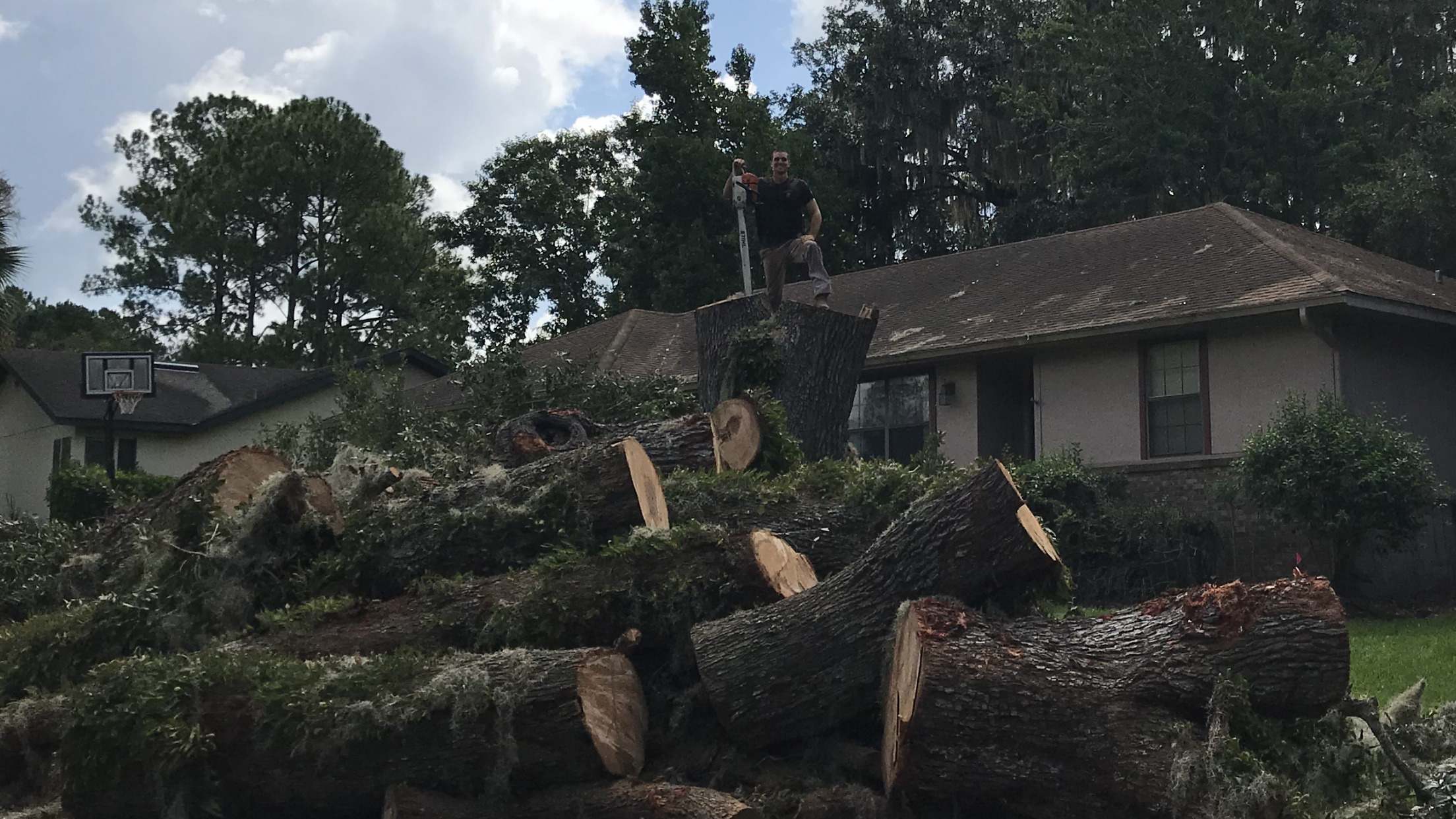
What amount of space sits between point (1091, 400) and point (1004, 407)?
142 centimetres

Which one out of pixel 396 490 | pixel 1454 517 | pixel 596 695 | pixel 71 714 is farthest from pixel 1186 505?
pixel 71 714

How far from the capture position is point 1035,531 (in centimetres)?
632

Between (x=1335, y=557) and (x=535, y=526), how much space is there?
31.9 ft

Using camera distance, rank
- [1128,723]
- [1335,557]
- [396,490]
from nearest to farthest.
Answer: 1. [1128,723]
2. [396,490]
3. [1335,557]

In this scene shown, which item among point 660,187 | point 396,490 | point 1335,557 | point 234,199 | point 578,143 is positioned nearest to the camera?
point 396,490

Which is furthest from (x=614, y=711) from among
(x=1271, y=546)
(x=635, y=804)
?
(x=1271, y=546)

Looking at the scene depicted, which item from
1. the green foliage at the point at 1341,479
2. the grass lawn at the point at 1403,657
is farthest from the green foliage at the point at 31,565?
the green foliage at the point at 1341,479

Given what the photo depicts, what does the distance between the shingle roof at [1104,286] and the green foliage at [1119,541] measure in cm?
207

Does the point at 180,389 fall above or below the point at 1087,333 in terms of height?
above

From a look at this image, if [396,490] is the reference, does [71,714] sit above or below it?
below

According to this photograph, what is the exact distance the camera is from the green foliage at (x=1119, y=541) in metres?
14.8

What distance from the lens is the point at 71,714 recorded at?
6.31 m

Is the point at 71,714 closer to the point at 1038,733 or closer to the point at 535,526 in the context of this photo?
the point at 535,526

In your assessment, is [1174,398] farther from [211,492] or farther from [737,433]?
[211,492]
